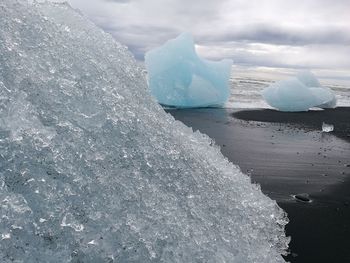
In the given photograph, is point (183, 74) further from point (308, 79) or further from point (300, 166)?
point (300, 166)

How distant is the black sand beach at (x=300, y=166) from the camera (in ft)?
15.6

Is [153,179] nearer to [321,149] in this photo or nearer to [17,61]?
[17,61]

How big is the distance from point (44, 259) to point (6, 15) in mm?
2451

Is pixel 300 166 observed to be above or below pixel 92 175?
below

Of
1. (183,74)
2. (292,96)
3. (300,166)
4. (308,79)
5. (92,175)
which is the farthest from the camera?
(308,79)

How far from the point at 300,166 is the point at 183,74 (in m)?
11.9

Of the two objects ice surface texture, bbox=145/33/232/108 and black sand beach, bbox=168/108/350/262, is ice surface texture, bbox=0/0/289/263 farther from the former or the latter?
ice surface texture, bbox=145/33/232/108

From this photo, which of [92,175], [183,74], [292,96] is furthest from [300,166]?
[292,96]

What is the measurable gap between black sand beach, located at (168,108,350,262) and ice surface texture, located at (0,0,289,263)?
55 centimetres

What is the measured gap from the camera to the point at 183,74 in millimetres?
19812

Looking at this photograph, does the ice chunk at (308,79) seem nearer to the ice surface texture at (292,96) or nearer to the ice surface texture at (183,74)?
the ice surface texture at (292,96)

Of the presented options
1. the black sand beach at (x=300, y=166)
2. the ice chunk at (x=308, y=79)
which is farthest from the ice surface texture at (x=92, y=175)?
the ice chunk at (x=308, y=79)

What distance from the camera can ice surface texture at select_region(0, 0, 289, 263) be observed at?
2.90m

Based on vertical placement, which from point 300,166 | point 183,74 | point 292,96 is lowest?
point 300,166
